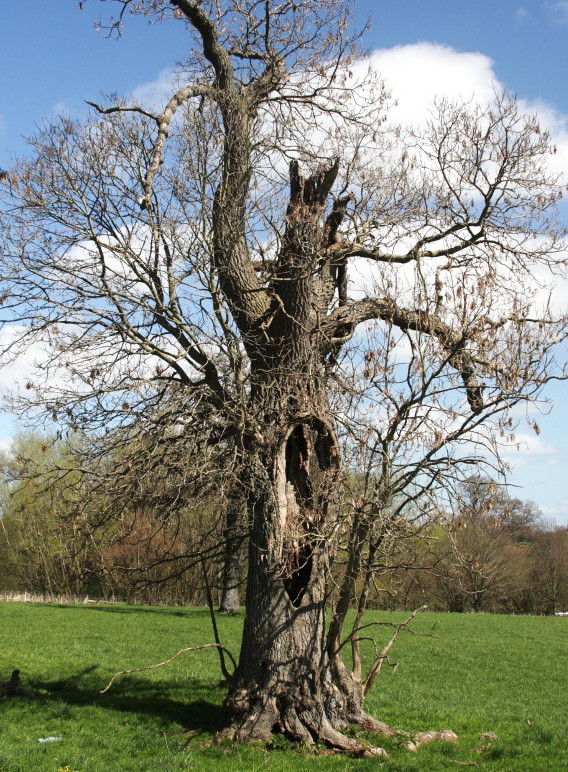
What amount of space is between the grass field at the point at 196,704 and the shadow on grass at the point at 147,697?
0.06 feet

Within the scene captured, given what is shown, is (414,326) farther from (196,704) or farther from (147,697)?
(147,697)

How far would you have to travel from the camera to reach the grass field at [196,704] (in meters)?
7.14

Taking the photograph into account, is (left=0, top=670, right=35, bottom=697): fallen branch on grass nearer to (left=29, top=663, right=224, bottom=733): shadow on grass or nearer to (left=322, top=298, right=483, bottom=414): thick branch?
(left=29, top=663, right=224, bottom=733): shadow on grass

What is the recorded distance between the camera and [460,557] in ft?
24.9

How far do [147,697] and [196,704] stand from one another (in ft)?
3.09

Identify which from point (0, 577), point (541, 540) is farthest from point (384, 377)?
point (541, 540)

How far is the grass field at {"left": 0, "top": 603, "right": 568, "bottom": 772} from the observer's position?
7141 millimetres

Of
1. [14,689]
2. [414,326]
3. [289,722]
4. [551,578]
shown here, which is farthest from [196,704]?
[551,578]

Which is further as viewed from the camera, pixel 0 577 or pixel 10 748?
pixel 0 577

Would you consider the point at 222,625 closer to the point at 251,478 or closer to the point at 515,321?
the point at 251,478

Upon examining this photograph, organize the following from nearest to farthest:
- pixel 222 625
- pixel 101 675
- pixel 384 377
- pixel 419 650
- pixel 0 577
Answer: pixel 384 377, pixel 101 675, pixel 419 650, pixel 222 625, pixel 0 577

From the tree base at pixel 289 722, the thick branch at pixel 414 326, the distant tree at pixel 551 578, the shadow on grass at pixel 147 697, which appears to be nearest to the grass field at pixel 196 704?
the shadow on grass at pixel 147 697

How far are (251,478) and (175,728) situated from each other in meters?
3.43

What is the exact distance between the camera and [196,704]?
31.8ft
